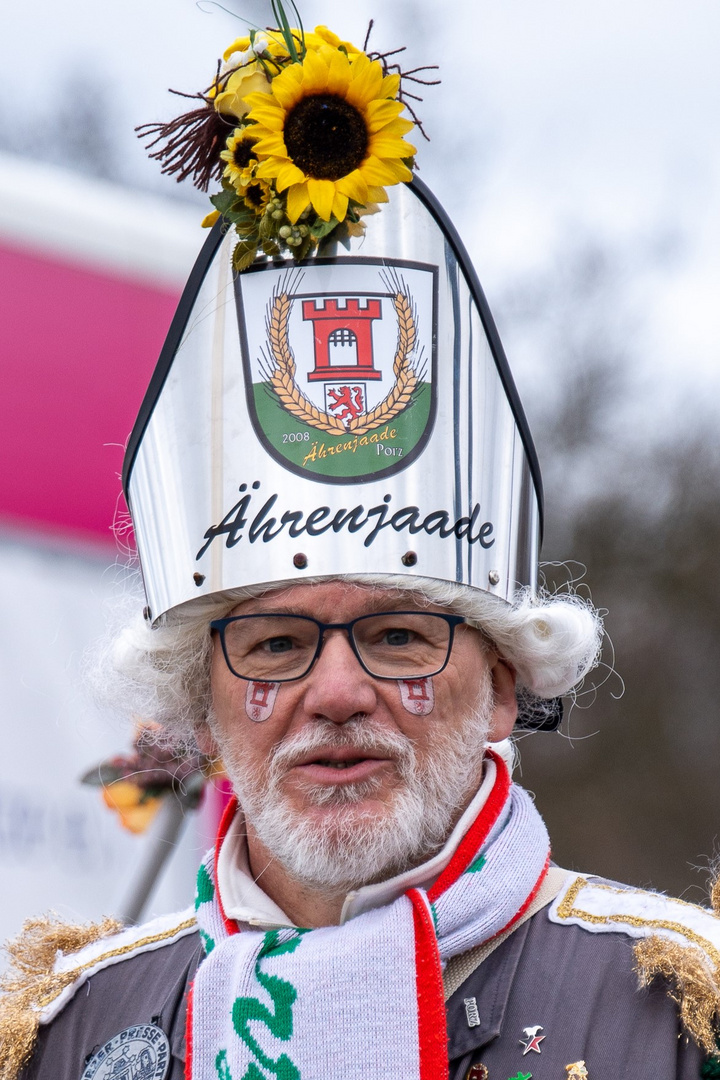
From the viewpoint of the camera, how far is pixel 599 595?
461 inches

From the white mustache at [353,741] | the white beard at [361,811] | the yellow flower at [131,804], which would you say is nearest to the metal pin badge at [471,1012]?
the white beard at [361,811]

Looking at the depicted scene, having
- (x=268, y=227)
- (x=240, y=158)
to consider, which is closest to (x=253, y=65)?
(x=240, y=158)

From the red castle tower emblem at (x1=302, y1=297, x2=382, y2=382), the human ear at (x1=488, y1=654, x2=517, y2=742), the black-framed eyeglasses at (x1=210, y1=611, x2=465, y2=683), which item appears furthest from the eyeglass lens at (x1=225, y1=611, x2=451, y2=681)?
the red castle tower emblem at (x1=302, y1=297, x2=382, y2=382)

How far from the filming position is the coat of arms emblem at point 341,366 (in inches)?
107

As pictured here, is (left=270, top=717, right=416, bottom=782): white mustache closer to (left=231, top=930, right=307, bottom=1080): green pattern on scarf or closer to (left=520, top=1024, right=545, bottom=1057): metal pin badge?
(left=231, top=930, right=307, bottom=1080): green pattern on scarf

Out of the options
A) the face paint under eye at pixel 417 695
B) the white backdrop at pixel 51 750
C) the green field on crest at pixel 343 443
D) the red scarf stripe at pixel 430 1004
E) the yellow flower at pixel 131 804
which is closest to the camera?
the red scarf stripe at pixel 430 1004

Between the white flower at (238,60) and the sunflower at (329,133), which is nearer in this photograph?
the sunflower at (329,133)

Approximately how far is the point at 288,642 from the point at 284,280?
0.75 meters

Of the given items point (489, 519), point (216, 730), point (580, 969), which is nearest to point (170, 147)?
point (489, 519)

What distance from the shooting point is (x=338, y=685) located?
254 centimetres

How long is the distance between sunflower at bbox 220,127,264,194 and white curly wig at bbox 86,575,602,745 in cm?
83

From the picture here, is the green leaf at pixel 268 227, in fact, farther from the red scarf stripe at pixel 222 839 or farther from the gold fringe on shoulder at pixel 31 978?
the gold fringe on shoulder at pixel 31 978

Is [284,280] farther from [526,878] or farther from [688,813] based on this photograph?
[688,813]

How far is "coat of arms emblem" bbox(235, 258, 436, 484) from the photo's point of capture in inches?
107
